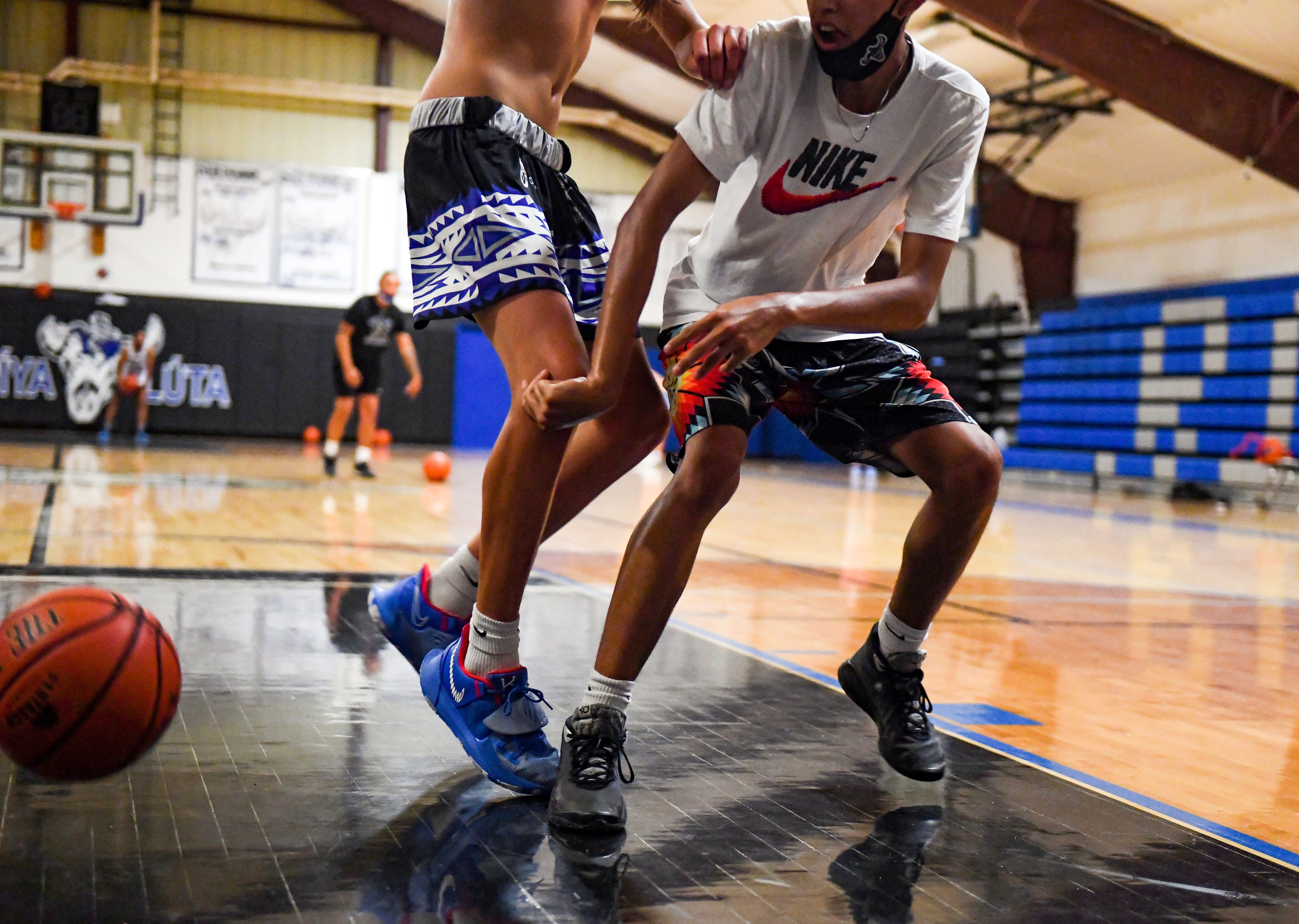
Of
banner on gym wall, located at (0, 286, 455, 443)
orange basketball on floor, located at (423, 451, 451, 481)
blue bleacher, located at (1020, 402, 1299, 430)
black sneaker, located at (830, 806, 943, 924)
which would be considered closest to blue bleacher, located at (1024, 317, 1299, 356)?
blue bleacher, located at (1020, 402, 1299, 430)

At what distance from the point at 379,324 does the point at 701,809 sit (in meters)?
9.27

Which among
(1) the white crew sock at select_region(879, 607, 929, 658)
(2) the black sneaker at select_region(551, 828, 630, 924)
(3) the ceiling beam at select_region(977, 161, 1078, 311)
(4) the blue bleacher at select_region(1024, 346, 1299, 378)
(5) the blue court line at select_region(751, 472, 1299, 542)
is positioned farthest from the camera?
(3) the ceiling beam at select_region(977, 161, 1078, 311)

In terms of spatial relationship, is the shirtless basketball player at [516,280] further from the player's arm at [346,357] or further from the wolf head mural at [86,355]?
the wolf head mural at [86,355]

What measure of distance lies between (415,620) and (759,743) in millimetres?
722

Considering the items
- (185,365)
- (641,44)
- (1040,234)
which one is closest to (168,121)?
(185,365)

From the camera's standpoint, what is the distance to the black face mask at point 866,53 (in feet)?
7.00

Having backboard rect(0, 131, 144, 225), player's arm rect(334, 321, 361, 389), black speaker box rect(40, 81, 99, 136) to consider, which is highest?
black speaker box rect(40, 81, 99, 136)

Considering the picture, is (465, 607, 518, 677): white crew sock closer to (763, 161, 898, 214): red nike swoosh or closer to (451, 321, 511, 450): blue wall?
(763, 161, 898, 214): red nike swoosh

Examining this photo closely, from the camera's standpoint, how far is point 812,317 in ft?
6.48

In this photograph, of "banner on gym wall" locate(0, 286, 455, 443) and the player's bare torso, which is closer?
the player's bare torso

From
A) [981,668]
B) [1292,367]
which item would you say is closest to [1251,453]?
[1292,367]

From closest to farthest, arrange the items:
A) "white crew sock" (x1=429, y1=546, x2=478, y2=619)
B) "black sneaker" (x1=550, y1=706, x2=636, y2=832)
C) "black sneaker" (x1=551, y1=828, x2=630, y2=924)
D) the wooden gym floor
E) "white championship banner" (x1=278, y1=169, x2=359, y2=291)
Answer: "black sneaker" (x1=551, y1=828, x2=630, y2=924), the wooden gym floor, "black sneaker" (x1=550, y1=706, x2=636, y2=832), "white crew sock" (x1=429, y1=546, x2=478, y2=619), "white championship banner" (x1=278, y1=169, x2=359, y2=291)

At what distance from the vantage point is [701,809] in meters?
2.02

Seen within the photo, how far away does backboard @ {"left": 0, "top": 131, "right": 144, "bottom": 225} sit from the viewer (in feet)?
50.9
